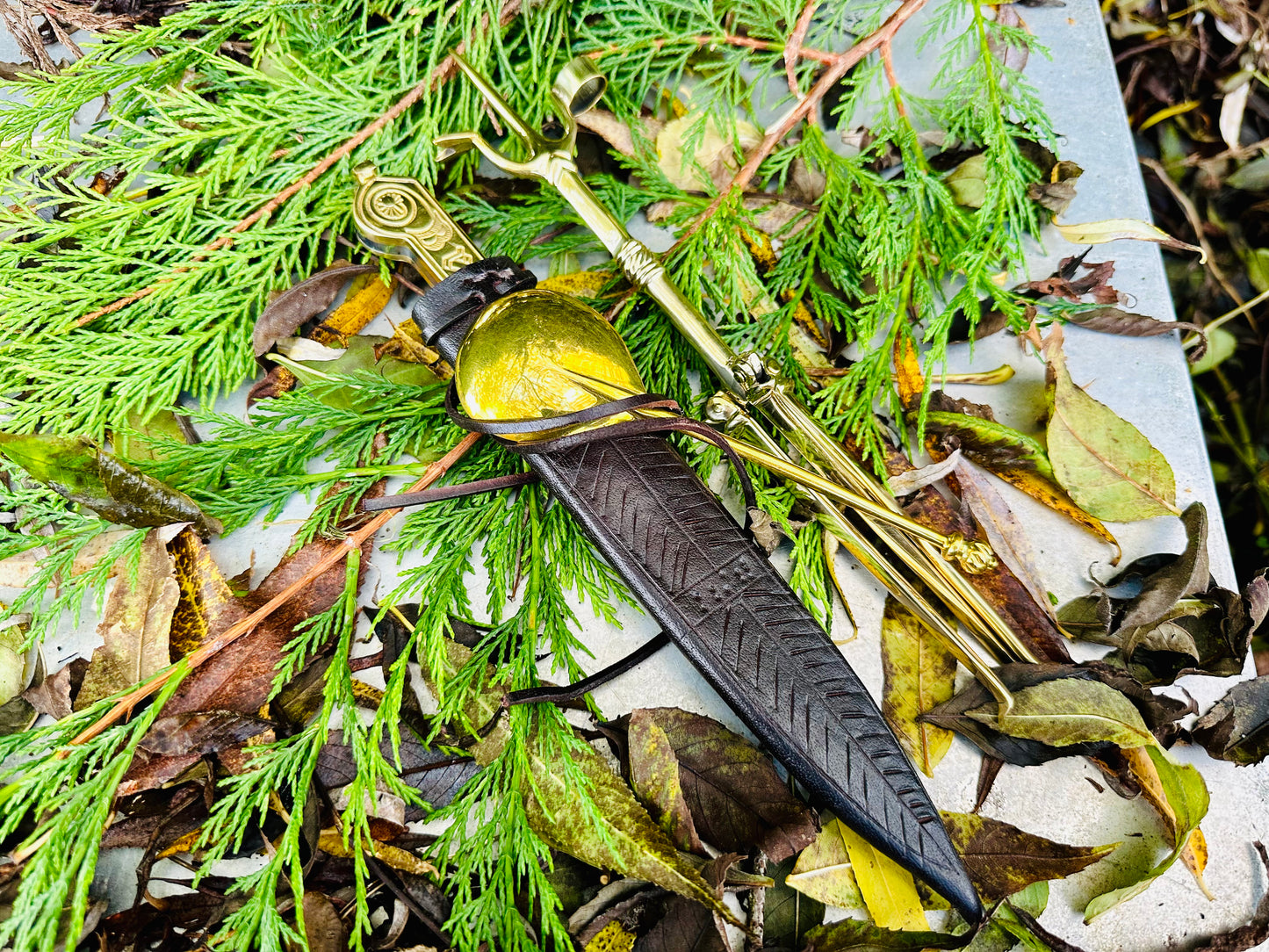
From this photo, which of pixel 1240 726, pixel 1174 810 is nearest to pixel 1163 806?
pixel 1174 810

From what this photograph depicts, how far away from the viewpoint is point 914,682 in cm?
90

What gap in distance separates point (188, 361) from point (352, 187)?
1.04 feet

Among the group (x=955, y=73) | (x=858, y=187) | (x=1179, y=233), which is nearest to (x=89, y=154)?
(x=858, y=187)

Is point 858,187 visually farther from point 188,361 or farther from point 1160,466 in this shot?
point 188,361

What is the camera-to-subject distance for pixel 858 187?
1.12 meters

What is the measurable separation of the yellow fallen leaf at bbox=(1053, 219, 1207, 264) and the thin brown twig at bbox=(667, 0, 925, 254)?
370 millimetres

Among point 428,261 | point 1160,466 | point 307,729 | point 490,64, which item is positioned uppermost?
point 490,64

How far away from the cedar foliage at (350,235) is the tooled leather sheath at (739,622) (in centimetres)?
8

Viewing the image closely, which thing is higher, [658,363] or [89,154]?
[89,154]

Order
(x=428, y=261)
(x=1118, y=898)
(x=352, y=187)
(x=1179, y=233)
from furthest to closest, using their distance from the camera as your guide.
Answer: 1. (x=1179, y=233)
2. (x=352, y=187)
3. (x=428, y=261)
4. (x=1118, y=898)

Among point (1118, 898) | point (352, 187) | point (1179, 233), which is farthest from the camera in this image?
point (1179, 233)

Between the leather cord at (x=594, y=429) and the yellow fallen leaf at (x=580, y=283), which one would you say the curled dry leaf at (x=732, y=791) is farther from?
the yellow fallen leaf at (x=580, y=283)

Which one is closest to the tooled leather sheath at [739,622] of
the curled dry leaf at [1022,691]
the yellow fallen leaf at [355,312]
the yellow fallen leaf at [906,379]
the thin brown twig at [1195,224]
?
the curled dry leaf at [1022,691]

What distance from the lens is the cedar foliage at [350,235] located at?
0.88m
